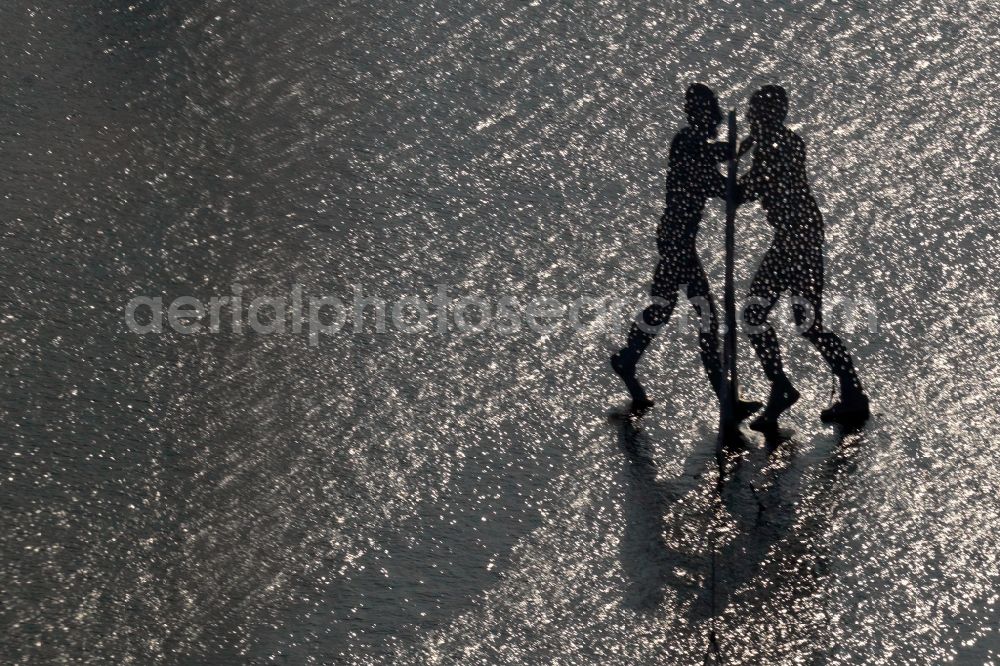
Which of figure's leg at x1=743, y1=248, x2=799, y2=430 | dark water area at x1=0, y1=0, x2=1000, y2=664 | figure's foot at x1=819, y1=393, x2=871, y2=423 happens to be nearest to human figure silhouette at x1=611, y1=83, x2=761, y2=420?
figure's leg at x1=743, y1=248, x2=799, y2=430

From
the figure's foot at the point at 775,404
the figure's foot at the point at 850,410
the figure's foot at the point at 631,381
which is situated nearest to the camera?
the figure's foot at the point at 775,404

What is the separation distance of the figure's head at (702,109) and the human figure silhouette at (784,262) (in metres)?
0.18

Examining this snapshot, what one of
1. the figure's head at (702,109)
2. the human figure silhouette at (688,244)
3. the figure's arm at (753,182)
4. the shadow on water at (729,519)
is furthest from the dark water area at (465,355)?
the figure's head at (702,109)

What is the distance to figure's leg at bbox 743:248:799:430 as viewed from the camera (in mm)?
8383

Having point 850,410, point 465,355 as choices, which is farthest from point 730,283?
point 465,355

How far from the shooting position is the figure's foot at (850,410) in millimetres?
8500

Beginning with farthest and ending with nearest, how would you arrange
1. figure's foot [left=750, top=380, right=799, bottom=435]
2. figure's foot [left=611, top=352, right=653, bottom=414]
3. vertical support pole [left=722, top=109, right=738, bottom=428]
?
figure's foot [left=611, top=352, right=653, bottom=414] → figure's foot [left=750, top=380, right=799, bottom=435] → vertical support pole [left=722, top=109, right=738, bottom=428]

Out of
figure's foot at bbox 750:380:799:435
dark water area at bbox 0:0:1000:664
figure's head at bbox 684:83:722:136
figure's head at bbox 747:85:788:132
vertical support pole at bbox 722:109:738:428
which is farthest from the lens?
figure's foot at bbox 750:380:799:435

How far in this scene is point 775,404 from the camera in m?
8.40

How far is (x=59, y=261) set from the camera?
10086 millimetres

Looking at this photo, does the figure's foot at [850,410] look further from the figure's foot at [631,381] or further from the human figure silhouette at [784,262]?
the figure's foot at [631,381]

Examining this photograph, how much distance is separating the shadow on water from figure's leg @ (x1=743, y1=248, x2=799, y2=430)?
16 centimetres

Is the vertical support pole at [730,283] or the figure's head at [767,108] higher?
the figure's head at [767,108]

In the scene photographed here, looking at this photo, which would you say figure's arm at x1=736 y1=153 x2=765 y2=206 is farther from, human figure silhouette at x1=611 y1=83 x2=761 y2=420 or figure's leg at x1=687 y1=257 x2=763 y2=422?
figure's leg at x1=687 y1=257 x2=763 y2=422
